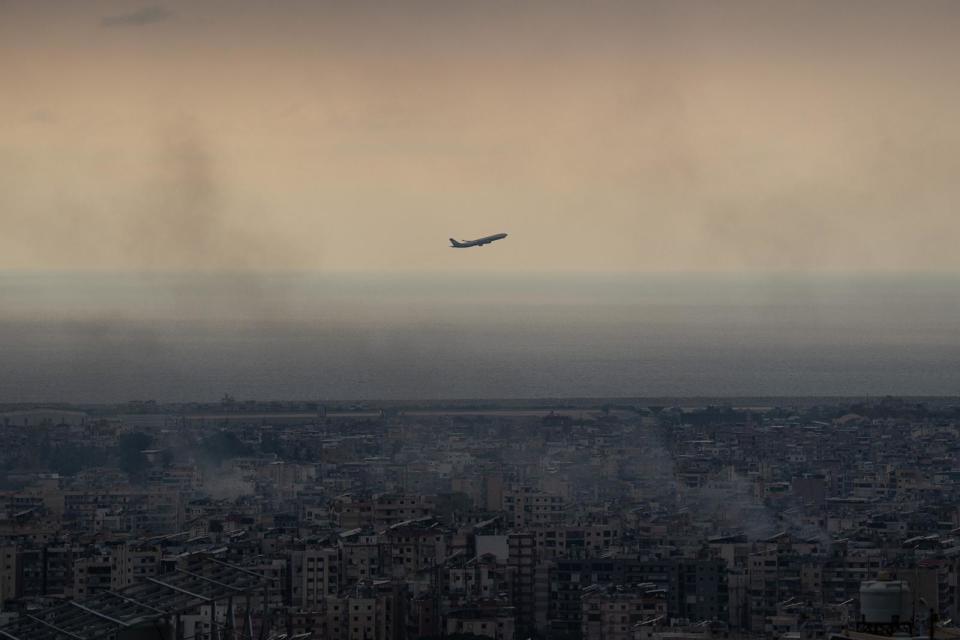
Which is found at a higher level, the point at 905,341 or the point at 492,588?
the point at 905,341

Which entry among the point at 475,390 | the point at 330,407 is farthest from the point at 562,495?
the point at 475,390

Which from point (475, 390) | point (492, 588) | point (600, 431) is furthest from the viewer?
point (475, 390)

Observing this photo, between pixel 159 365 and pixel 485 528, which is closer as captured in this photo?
pixel 485 528

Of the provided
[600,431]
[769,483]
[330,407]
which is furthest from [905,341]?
[769,483]

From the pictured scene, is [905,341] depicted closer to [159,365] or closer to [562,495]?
[159,365]

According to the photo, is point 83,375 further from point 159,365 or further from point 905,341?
point 905,341

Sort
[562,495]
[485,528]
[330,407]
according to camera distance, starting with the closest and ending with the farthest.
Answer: [485,528] → [562,495] → [330,407]
